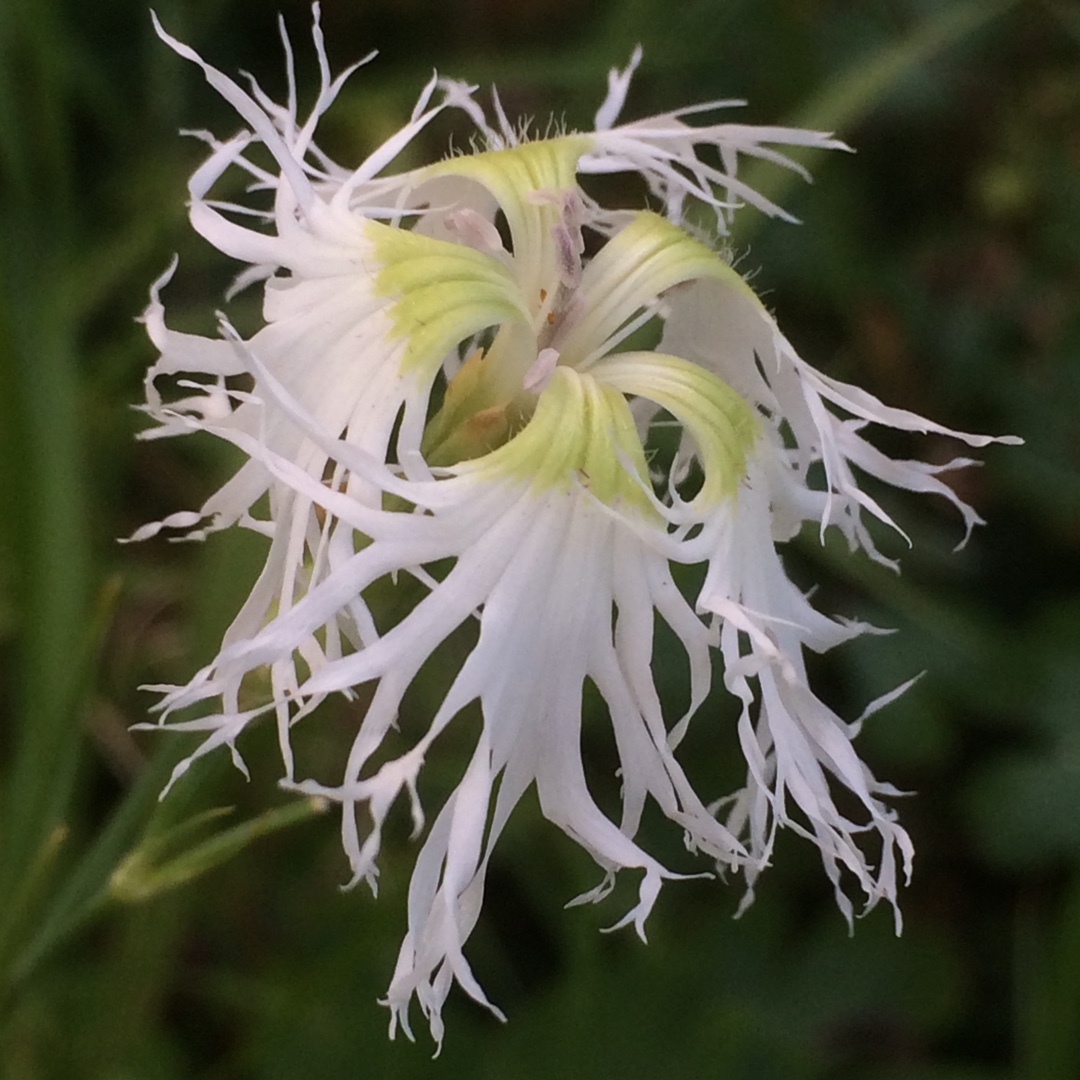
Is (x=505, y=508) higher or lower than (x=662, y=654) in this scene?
higher

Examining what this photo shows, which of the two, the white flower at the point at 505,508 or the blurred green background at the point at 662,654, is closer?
the white flower at the point at 505,508

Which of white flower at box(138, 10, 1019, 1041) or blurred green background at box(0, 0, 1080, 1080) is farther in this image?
blurred green background at box(0, 0, 1080, 1080)

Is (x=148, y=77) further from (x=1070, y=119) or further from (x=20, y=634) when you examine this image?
(x=1070, y=119)

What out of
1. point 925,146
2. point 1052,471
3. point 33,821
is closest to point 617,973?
point 33,821

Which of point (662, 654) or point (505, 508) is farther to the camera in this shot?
point (662, 654)
